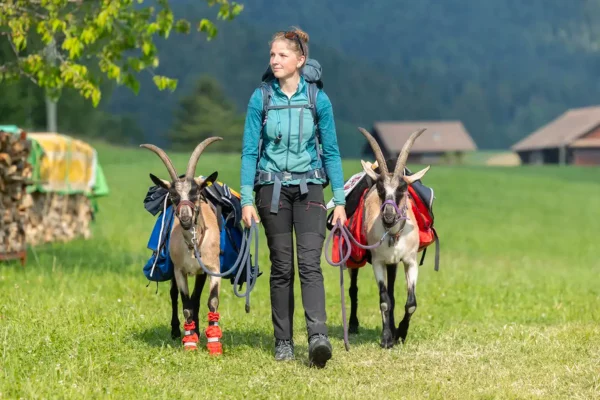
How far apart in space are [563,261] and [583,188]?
27.5 m

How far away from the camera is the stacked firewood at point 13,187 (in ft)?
51.5

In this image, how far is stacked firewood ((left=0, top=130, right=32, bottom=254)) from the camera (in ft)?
51.5

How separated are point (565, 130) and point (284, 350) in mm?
95629

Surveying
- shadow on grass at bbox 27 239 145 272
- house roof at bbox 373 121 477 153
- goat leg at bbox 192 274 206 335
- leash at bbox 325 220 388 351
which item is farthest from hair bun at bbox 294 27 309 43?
house roof at bbox 373 121 477 153

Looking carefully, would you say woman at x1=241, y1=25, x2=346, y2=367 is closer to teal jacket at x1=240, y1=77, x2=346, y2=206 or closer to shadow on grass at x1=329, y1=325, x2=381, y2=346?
teal jacket at x1=240, y1=77, x2=346, y2=206

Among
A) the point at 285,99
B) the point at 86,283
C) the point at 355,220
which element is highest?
the point at 285,99

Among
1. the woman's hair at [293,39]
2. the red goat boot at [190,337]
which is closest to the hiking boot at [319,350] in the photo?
the red goat boot at [190,337]

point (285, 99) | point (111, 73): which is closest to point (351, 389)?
Answer: point (285, 99)

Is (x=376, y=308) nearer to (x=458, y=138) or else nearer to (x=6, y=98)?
(x=6, y=98)

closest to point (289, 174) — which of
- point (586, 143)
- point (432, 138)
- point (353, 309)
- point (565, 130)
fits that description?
point (353, 309)

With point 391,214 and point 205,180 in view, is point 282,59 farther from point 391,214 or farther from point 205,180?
point 391,214

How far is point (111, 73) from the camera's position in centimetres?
1350

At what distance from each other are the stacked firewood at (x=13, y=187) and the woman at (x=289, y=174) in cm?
872

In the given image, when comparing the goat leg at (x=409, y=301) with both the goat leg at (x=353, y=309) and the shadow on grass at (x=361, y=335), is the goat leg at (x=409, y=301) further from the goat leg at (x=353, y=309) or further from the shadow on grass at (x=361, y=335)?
the goat leg at (x=353, y=309)
